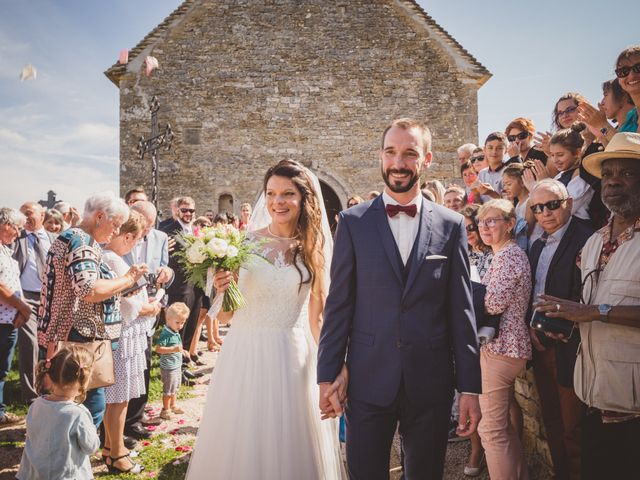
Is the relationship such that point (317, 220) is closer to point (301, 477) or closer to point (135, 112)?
point (301, 477)

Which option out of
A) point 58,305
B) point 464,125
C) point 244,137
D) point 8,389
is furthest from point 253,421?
point 464,125

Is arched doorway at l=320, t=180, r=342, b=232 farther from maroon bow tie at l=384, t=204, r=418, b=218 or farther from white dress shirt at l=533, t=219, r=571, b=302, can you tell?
maroon bow tie at l=384, t=204, r=418, b=218

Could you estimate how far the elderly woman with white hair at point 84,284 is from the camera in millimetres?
3291

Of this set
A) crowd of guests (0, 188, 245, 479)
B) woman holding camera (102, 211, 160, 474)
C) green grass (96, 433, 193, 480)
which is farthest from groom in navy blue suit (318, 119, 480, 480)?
green grass (96, 433, 193, 480)

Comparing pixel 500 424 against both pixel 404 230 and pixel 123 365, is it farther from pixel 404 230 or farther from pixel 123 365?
pixel 123 365

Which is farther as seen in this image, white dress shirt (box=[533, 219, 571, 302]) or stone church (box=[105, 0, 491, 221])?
stone church (box=[105, 0, 491, 221])

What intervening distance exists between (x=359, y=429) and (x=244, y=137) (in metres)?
12.9

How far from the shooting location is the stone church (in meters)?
13.9

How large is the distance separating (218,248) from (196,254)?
0.59 ft

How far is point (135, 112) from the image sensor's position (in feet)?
45.3

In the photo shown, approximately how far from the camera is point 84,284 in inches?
128

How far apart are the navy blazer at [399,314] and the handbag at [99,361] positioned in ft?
6.58

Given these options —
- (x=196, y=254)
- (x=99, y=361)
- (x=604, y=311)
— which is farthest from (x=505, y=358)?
(x=99, y=361)

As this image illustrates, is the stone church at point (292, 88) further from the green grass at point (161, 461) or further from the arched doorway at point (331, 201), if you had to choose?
the green grass at point (161, 461)
